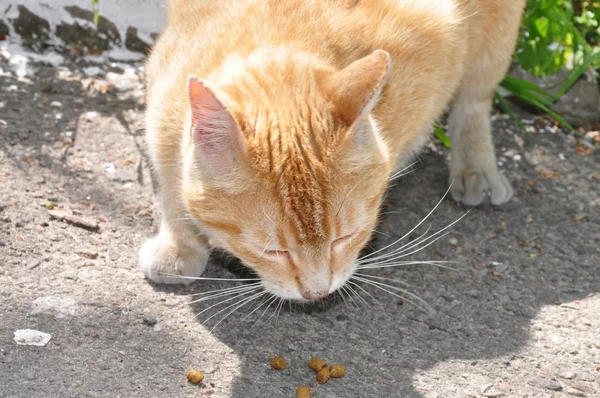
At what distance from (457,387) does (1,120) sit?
252 cm

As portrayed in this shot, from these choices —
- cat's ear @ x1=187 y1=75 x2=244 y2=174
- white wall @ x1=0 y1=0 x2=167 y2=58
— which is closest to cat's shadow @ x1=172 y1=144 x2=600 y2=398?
cat's ear @ x1=187 y1=75 x2=244 y2=174

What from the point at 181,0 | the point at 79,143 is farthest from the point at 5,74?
the point at 181,0

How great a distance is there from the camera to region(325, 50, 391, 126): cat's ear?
224 cm

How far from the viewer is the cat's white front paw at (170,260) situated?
2.97m

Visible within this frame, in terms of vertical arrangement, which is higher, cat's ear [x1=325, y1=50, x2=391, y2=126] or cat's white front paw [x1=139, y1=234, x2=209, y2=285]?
cat's ear [x1=325, y1=50, x2=391, y2=126]

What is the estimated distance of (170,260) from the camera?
2982 millimetres

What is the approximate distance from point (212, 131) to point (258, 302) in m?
1.02

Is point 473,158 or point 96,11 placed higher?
point 96,11

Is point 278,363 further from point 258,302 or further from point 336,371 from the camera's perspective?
point 258,302

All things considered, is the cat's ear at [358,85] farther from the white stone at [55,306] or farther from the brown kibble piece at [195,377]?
the white stone at [55,306]

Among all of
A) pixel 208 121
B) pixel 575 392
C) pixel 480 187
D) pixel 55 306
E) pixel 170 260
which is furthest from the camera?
pixel 480 187

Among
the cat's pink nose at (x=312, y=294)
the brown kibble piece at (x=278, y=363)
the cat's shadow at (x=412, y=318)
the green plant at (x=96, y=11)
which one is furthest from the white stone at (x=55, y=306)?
the green plant at (x=96, y=11)

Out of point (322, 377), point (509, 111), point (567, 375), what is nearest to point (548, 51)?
point (509, 111)

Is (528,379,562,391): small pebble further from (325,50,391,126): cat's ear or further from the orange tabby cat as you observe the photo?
(325,50,391,126): cat's ear
